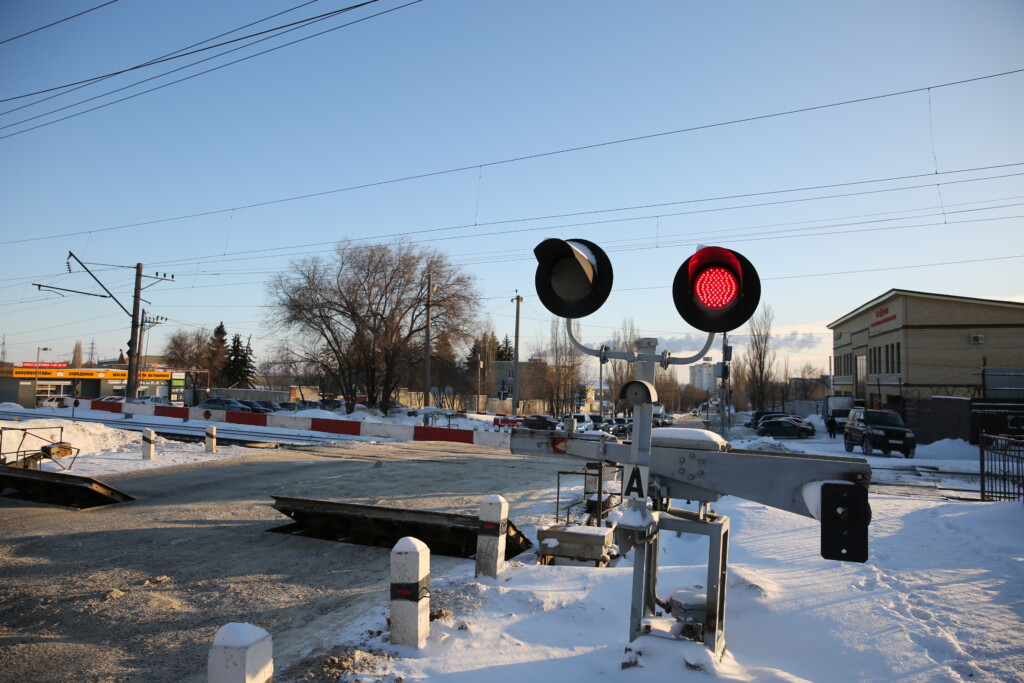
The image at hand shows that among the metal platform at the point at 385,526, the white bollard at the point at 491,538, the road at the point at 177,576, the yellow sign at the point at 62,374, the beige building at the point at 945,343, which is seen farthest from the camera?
the yellow sign at the point at 62,374

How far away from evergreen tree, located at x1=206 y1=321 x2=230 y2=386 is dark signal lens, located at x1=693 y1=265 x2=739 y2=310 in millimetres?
84430

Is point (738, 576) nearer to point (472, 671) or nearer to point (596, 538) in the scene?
point (596, 538)

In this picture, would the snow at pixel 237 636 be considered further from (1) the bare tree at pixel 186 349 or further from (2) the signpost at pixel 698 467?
(1) the bare tree at pixel 186 349

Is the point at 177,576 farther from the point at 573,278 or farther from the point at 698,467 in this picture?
the point at 698,467

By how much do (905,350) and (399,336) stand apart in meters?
35.5

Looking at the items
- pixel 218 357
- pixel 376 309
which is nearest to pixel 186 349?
pixel 218 357

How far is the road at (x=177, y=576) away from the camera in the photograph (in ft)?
16.4

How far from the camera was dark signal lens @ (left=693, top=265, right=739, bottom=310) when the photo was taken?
396 cm

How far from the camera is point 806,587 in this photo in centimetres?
621

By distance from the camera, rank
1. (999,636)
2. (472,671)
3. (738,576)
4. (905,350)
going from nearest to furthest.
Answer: (472,671), (999,636), (738,576), (905,350)

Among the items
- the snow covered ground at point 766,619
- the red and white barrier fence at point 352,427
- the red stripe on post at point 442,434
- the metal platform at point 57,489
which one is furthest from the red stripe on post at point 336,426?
the snow covered ground at point 766,619

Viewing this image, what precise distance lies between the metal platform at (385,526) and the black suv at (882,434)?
23.1 m

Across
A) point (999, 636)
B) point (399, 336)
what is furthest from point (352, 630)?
point (399, 336)

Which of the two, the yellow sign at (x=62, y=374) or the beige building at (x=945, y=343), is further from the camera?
the yellow sign at (x=62, y=374)
